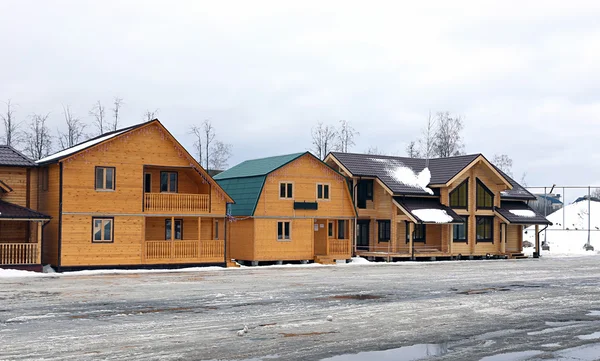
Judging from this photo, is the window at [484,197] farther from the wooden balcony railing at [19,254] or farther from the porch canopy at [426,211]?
the wooden balcony railing at [19,254]

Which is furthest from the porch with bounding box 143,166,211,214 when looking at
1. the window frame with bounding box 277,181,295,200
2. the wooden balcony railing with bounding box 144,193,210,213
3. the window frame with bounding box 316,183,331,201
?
the window frame with bounding box 316,183,331,201

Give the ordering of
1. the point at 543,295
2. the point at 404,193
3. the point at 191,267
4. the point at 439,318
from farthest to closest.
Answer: the point at 404,193 → the point at 191,267 → the point at 543,295 → the point at 439,318

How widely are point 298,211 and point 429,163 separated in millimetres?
14196

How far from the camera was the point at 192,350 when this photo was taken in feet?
41.7

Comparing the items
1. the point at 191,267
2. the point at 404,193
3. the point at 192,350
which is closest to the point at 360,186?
the point at 404,193

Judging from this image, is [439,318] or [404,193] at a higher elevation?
[404,193]

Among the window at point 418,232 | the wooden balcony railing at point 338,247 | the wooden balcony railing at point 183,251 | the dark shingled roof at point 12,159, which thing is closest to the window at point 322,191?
the wooden balcony railing at point 338,247

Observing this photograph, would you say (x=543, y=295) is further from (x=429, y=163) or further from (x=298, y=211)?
(x=429, y=163)

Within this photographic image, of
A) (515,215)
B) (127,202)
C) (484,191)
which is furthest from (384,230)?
(127,202)

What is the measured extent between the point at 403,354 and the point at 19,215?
23474 mm

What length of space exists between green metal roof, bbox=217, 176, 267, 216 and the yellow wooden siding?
1.03 meters

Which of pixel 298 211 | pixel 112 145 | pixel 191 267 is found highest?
pixel 112 145

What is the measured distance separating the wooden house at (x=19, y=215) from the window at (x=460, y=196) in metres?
26.6

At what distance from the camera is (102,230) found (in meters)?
34.3
